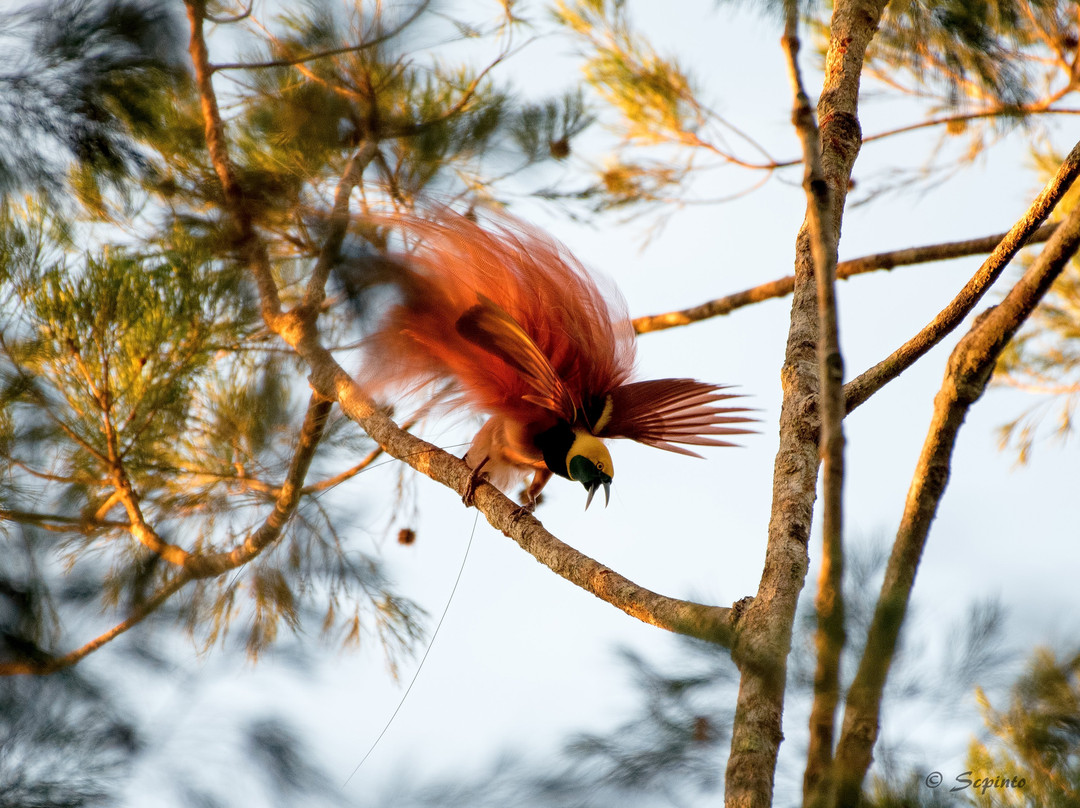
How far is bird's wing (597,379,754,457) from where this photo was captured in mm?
1812

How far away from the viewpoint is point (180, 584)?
5.22 feet

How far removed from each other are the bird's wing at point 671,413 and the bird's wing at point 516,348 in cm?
11

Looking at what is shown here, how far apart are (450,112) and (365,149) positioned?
372mm

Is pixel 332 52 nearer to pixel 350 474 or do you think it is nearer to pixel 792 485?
pixel 350 474

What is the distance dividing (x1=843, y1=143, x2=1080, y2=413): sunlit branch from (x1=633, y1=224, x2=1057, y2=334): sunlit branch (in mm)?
804

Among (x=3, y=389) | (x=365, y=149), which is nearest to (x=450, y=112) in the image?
(x=365, y=149)

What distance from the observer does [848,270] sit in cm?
240

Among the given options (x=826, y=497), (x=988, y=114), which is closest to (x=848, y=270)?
(x=988, y=114)

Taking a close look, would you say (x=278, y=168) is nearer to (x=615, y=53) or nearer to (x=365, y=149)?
(x=365, y=149)

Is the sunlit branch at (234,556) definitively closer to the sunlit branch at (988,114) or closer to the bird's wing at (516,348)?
the bird's wing at (516,348)

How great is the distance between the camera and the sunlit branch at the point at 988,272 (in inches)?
50.2

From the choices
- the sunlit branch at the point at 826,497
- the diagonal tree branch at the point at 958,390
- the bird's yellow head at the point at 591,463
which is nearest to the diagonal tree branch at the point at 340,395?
the bird's yellow head at the point at 591,463

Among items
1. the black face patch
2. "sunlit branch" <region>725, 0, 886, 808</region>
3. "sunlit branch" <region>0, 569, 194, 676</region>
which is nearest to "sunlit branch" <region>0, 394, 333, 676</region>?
"sunlit branch" <region>0, 569, 194, 676</region>

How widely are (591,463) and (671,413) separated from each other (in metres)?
0.19
